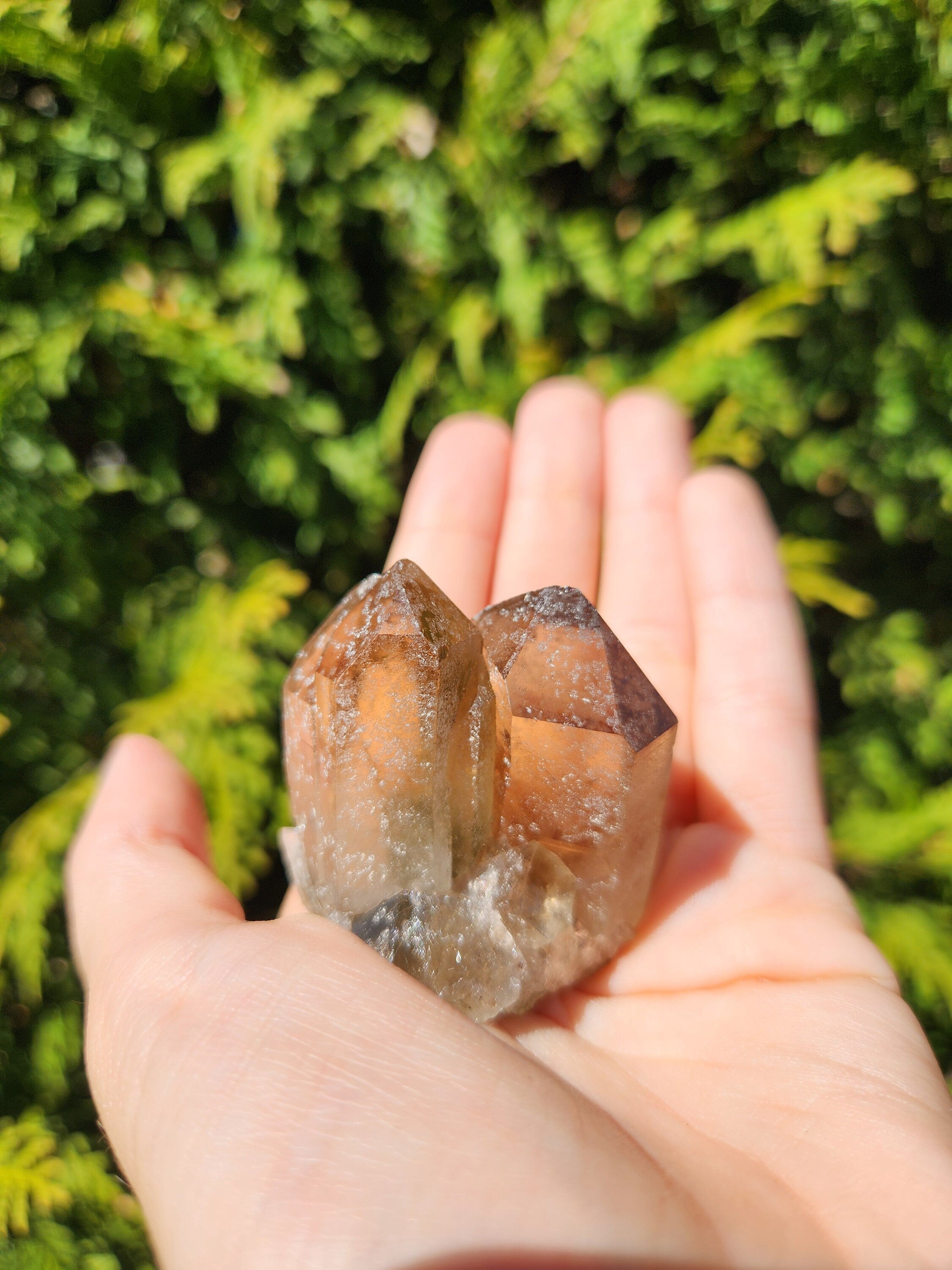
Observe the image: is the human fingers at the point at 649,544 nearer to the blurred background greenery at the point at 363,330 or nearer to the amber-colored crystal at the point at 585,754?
the blurred background greenery at the point at 363,330

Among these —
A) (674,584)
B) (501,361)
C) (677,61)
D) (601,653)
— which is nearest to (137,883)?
(601,653)

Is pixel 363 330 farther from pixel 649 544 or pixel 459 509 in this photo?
pixel 649 544

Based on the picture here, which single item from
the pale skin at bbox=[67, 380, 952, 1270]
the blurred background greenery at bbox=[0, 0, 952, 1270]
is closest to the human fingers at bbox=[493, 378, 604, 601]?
the blurred background greenery at bbox=[0, 0, 952, 1270]

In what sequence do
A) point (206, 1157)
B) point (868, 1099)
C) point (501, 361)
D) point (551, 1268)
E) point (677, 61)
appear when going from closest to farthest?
point (551, 1268) < point (206, 1157) < point (868, 1099) < point (677, 61) < point (501, 361)

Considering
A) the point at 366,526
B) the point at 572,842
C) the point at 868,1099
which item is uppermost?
the point at 366,526

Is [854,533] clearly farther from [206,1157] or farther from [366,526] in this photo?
[206,1157]

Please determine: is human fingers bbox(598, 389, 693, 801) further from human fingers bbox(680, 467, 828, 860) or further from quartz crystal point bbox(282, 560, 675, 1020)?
quartz crystal point bbox(282, 560, 675, 1020)

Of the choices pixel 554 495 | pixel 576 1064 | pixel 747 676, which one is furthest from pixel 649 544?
pixel 576 1064
